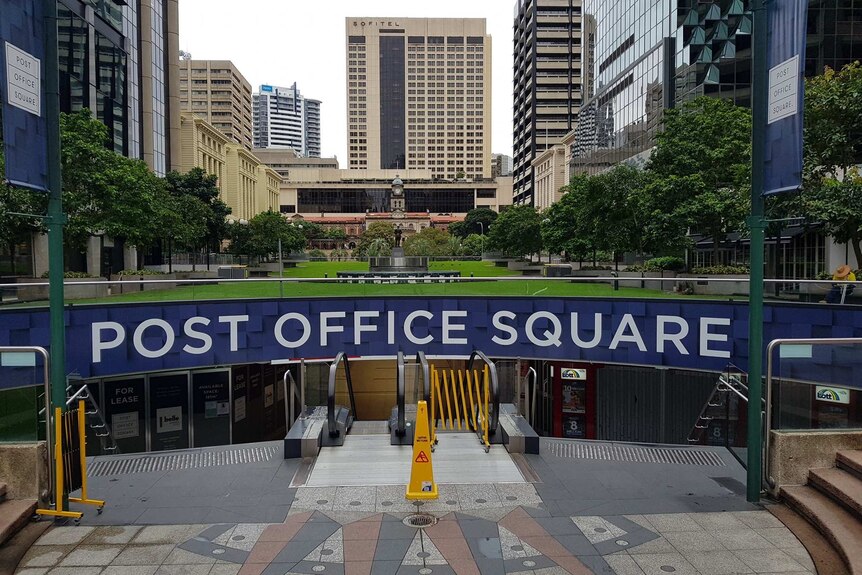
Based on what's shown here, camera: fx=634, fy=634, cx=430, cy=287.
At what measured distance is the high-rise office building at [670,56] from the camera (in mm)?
42281

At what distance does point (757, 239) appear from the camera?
25.2 ft

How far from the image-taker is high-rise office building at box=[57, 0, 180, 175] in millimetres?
43000

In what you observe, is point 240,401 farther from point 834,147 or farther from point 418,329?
Answer: point 834,147

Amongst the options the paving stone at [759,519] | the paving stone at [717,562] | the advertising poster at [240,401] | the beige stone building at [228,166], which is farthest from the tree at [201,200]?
the paving stone at [717,562]

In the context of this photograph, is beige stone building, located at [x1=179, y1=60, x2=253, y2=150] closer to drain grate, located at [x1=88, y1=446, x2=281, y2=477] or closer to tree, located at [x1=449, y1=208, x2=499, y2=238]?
tree, located at [x1=449, y1=208, x2=499, y2=238]

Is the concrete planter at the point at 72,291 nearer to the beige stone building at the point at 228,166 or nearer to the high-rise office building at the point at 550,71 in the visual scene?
the beige stone building at the point at 228,166

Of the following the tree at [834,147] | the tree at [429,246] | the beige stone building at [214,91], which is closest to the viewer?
the tree at [834,147]

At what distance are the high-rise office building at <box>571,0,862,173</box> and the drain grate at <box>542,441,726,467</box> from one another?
37411 millimetres

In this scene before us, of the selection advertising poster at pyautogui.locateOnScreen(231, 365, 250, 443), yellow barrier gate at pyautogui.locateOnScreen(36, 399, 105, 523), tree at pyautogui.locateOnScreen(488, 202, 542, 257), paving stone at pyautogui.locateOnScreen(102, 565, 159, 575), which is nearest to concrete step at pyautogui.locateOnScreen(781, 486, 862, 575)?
paving stone at pyautogui.locateOnScreen(102, 565, 159, 575)

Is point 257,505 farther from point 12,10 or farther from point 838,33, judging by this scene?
point 838,33

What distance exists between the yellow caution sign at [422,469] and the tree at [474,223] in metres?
128

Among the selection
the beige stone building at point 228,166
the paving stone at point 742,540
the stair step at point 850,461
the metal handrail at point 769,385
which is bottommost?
the paving stone at point 742,540

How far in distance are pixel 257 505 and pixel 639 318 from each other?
1052cm

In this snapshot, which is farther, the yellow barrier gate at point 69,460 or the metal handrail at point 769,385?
the metal handrail at point 769,385
